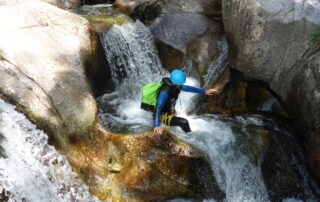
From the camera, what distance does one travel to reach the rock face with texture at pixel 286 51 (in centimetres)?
605

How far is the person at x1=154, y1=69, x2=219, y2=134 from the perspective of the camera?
5.75 metres

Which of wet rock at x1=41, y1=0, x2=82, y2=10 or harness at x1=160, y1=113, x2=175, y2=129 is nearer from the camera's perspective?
harness at x1=160, y1=113, x2=175, y2=129

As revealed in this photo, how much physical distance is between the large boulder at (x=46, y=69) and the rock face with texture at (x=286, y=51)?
3.48m

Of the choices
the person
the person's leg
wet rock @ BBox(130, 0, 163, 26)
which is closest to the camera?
the person

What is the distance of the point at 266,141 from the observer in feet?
20.7

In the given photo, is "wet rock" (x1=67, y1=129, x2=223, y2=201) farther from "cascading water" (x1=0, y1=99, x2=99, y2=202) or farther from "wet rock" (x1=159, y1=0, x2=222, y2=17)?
"wet rock" (x1=159, y1=0, x2=222, y2=17)

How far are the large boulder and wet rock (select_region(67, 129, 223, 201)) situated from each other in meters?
0.51

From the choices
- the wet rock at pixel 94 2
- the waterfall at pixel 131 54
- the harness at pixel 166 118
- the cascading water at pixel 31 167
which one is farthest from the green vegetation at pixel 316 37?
the wet rock at pixel 94 2

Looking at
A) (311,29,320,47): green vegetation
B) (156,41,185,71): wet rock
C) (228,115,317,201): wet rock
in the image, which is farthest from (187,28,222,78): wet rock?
(311,29,320,47): green vegetation

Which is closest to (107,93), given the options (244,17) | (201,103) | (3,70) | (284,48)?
(201,103)

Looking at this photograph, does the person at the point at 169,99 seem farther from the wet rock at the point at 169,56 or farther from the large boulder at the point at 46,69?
the wet rock at the point at 169,56

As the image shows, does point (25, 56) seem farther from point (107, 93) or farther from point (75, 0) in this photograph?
point (75, 0)

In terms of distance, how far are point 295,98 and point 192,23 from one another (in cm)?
399

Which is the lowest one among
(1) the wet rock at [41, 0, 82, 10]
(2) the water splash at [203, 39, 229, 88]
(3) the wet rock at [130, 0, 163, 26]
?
(2) the water splash at [203, 39, 229, 88]
